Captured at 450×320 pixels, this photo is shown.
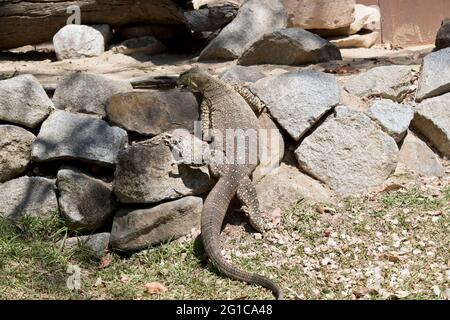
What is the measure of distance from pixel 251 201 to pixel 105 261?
1290 mm

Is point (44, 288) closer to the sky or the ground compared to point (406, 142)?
closer to the ground

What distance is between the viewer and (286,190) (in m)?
6.12

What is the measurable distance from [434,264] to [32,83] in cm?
365

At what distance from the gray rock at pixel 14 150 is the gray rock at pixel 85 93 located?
1.53 ft

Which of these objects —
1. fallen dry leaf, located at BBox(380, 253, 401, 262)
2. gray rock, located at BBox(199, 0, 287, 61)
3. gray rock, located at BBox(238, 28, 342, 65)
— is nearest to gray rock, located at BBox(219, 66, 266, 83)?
gray rock, located at BBox(238, 28, 342, 65)

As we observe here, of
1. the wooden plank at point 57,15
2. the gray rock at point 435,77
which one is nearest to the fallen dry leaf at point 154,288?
the gray rock at point 435,77

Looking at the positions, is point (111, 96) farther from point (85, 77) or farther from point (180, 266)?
point (180, 266)

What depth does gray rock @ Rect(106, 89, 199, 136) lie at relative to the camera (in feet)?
20.1

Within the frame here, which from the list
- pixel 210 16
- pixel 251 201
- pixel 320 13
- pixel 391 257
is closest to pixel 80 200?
pixel 251 201

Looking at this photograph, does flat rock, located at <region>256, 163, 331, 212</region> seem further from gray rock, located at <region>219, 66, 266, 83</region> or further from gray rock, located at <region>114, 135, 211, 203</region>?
gray rock, located at <region>219, 66, 266, 83</region>

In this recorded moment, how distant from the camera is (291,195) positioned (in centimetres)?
609

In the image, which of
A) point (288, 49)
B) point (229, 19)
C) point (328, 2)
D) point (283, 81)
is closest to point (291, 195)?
point (283, 81)

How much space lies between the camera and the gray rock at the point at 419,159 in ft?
20.9

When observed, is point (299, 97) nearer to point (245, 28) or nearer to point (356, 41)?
point (245, 28)
